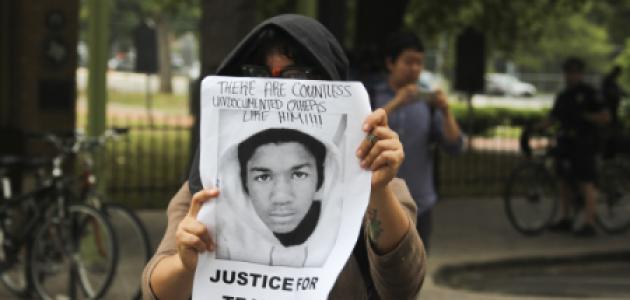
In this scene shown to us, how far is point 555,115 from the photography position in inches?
474

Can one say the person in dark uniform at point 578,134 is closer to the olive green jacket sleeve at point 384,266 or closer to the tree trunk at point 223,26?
the tree trunk at point 223,26

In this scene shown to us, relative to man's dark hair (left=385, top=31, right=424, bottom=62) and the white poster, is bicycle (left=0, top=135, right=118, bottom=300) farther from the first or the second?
the white poster

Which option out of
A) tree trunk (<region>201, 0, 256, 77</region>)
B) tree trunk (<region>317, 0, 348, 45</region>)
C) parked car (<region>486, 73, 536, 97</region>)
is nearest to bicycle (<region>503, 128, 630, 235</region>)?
tree trunk (<region>317, 0, 348, 45</region>)

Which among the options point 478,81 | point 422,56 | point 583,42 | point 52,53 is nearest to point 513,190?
point 478,81

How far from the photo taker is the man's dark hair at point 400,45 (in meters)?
6.32

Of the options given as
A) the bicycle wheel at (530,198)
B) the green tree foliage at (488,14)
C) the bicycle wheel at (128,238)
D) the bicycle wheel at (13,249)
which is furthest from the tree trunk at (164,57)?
the bicycle wheel at (128,238)

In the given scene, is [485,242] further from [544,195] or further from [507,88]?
[507,88]

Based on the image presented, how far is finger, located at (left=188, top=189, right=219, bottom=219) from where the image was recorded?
236 centimetres

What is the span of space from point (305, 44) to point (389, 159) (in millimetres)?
289

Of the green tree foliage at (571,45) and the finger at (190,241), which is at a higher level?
the finger at (190,241)

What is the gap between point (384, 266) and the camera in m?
2.50

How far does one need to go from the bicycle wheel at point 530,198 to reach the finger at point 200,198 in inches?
389

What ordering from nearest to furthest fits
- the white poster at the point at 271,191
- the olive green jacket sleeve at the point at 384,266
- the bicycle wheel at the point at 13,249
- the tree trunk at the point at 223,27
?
the white poster at the point at 271,191, the olive green jacket sleeve at the point at 384,266, the bicycle wheel at the point at 13,249, the tree trunk at the point at 223,27

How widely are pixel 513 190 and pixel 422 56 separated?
5.89 meters
